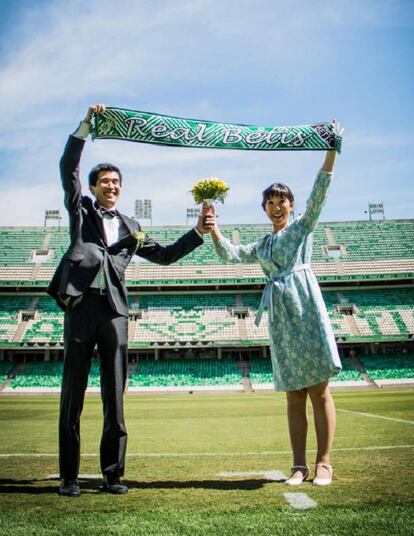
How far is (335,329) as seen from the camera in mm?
34188

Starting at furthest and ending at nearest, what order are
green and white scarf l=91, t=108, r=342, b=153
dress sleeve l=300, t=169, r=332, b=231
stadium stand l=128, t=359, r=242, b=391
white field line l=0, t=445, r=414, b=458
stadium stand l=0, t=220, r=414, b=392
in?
1. stadium stand l=0, t=220, r=414, b=392
2. stadium stand l=128, t=359, r=242, b=391
3. white field line l=0, t=445, r=414, b=458
4. green and white scarf l=91, t=108, r=342, b=153
5. dress sleeve l=300, t=169, r=332, b=231

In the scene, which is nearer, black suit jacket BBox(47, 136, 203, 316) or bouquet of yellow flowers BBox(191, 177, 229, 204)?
black suit jacket BBox(47, 136, 203, 316)

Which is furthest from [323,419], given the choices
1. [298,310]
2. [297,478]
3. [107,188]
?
[107,188]

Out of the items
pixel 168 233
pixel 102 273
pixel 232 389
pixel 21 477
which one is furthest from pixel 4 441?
pixel 168 233

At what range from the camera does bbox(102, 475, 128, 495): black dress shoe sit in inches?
117

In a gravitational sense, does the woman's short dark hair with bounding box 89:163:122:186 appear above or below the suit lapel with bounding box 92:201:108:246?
above

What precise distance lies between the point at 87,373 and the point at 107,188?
157 cm

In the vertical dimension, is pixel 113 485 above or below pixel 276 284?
below

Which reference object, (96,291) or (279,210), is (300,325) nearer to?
(279,210)

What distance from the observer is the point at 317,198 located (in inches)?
143

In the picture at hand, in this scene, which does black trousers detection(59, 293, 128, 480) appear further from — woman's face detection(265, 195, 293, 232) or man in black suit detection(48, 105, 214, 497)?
woman's face detection(265, 195, 293, 232)

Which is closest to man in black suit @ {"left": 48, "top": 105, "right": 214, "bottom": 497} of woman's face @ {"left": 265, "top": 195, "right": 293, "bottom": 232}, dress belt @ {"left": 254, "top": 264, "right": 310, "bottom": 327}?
dress belt @ {"left": 254, "top": 264, "right": 310, "bottom": 327}

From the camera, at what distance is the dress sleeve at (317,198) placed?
11.9 feet

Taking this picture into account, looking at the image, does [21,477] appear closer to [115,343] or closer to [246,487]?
[115,343]
